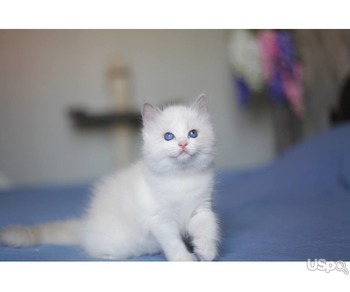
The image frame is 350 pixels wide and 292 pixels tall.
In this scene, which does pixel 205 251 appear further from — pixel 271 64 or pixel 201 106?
pixel 271 64

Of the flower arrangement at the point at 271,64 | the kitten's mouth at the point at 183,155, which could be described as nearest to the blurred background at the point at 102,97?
the flower arrangement at the point at 271,64

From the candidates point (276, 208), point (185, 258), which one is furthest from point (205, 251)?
point (276, 208)

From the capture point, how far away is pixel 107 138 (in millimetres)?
4387

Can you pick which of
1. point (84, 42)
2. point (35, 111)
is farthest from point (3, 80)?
point (84, 42)

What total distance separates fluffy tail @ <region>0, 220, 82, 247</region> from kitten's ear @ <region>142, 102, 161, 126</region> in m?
0.46

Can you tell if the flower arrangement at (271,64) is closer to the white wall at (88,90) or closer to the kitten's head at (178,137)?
the white wall at (88,90)

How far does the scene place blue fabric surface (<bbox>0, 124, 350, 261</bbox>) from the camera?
1307 millimetres

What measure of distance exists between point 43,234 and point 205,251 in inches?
22.7

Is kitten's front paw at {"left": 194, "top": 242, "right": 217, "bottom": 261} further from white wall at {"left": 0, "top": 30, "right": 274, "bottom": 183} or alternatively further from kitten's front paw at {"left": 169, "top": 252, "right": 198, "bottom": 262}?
white wall at {"left": 0, "top": 30, "right": 274, "bottom": 183}

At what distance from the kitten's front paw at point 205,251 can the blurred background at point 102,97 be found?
9.28ft

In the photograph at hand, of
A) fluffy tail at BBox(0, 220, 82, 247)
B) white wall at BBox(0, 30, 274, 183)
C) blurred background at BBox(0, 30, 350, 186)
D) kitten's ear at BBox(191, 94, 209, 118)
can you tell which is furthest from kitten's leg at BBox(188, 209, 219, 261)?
white wall at BBox(0, 30, 274, 183)
